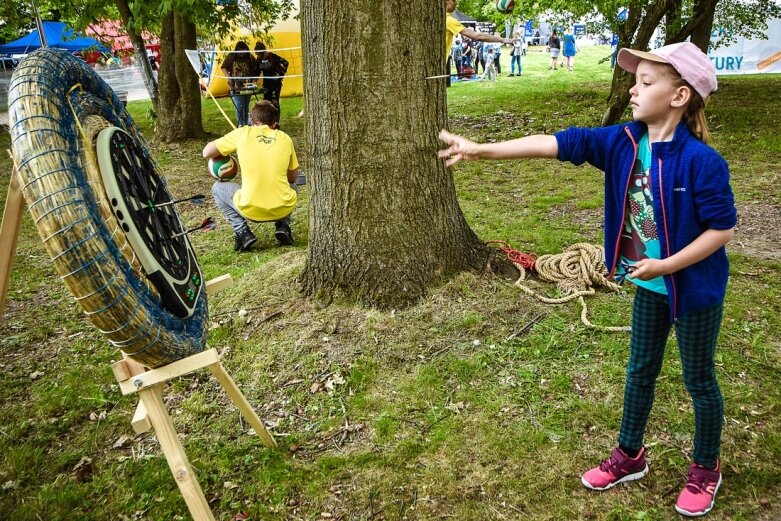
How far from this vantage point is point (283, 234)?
5.89 metres

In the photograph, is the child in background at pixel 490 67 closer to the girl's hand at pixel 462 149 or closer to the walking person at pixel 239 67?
the walking person at pixel 239 67

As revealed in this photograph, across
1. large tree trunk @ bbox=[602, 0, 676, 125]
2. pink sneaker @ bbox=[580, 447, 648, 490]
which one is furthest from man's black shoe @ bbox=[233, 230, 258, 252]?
large tree trunk @ bbox=[602, 0, 676, 125]

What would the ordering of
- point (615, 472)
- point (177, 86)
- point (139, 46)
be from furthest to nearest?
1. point (177, 86)
2. point (139, 46)
3. point (615, 472)

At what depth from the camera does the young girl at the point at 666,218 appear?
2.08 m

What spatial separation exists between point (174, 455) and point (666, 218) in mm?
1979

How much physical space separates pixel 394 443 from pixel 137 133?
6.42 ft

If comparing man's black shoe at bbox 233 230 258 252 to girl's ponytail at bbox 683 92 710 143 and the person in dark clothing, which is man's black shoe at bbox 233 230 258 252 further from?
the person in dark clothing

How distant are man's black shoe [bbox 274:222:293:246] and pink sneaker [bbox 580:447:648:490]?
393cm

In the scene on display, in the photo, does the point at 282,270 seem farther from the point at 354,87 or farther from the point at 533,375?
the point at 533,375

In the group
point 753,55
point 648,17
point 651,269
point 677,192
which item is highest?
point 648,17

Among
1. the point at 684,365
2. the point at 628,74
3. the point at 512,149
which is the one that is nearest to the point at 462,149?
the point at 512,149

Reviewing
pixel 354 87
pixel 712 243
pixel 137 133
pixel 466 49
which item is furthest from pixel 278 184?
pixel 466 49

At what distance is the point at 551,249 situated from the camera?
507 cm

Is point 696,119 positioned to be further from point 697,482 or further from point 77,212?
point 77,212
